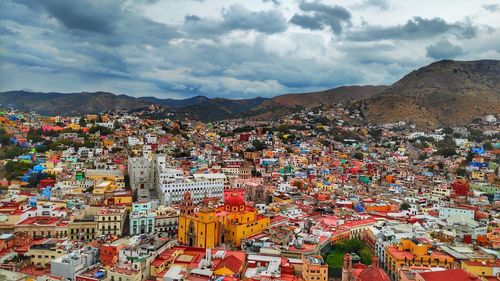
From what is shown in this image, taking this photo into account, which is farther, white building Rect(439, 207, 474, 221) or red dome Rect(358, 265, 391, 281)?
white building Rect(439, 207, 474, 221)

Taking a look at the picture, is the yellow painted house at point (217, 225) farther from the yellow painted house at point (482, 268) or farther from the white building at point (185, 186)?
the yellow painted house at point (482, 268)

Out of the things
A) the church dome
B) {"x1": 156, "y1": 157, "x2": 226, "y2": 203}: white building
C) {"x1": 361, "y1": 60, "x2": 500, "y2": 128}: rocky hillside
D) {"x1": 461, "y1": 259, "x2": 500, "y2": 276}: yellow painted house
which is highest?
{"x1": 361, "y1": 60, "x2": 500, "y2": 128}: rocky hillside

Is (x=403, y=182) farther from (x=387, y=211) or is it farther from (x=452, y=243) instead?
(x=452, y=243)

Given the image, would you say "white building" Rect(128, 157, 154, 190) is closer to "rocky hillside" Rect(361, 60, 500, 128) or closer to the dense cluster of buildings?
the dense cluster of buildings

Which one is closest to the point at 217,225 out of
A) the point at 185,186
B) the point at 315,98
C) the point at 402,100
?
the point at 185,186

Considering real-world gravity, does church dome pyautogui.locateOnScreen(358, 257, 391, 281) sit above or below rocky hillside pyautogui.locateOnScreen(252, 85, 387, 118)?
below

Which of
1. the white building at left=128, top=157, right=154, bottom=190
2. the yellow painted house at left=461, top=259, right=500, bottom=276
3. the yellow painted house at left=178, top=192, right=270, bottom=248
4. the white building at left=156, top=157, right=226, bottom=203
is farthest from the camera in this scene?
the white building at left=128, top=157, right=154, bottom=190

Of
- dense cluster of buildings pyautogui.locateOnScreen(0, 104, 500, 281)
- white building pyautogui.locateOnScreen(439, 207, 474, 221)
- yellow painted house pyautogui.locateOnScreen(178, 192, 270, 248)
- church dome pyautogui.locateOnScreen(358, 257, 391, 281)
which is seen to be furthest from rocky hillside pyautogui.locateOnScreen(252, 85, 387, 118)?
church dome pyautogui.locateOnScreen(358, 257, 391, 281)
